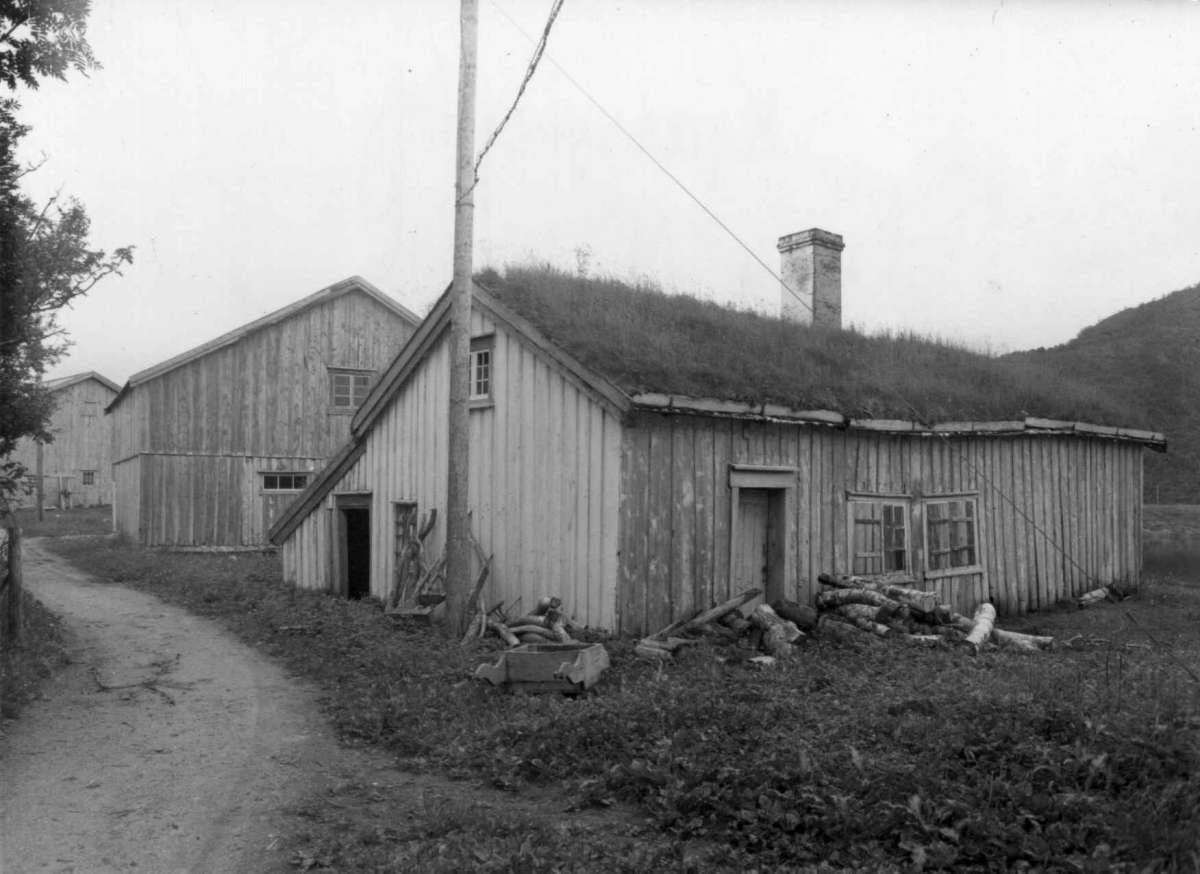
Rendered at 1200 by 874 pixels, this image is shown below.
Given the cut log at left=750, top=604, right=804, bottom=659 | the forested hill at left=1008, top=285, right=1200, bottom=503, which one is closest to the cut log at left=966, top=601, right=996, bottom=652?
the cut log at left=750, top=604, right=804, bottom=659

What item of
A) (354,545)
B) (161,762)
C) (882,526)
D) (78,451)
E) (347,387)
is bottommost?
(161,762)

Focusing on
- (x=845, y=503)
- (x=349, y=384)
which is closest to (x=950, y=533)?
→ (x=845, y=503)

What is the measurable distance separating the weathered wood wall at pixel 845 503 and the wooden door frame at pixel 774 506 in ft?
0.23

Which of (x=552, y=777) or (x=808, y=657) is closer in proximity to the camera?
(x=552, y=777)

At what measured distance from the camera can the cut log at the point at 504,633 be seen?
10.2 meters

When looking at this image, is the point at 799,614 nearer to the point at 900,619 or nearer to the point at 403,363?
the point at 900,619

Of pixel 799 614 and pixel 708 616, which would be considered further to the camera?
pixel 799 614

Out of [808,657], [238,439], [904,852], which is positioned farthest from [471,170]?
[238,439]

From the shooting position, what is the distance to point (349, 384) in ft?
82.5

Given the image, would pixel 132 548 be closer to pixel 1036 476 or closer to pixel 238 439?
pixel 238 439

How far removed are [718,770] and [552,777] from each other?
1277mm

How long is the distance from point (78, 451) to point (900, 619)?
43.7 m

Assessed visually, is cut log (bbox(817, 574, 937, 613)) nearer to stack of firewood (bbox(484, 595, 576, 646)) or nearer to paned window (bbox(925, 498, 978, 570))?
paned window (bbox(925, 498, 978, 570))

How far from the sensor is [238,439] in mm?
23453
